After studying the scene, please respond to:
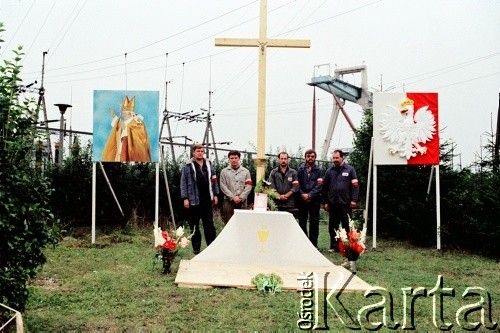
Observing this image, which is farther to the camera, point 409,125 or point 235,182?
point 409,125

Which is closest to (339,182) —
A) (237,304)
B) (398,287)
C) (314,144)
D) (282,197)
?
(282,197)

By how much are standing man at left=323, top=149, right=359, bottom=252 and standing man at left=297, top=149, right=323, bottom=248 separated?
0.17 metres

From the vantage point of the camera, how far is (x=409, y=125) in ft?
29.3

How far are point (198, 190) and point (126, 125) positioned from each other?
1.97 meters

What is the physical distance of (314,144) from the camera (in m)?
23.8

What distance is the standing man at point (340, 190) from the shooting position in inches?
330

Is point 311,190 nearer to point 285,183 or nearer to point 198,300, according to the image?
point 285,183

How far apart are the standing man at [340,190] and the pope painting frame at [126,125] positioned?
10.1ft

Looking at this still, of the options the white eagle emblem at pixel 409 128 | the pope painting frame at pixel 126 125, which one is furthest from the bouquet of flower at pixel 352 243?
the pope painting frame at pixel 126 125

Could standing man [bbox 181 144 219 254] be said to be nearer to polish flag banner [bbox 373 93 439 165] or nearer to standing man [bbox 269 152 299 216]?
standing man [bbox 269 152 299 216]

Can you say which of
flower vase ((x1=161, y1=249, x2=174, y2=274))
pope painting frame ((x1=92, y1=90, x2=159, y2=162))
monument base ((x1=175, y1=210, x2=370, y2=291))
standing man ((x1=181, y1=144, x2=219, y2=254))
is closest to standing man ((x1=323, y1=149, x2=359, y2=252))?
monument base ((x1=175, y1=210, x2=370, y2=291))

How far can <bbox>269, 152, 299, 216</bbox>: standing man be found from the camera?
8.15m

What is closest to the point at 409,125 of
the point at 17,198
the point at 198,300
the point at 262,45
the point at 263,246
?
the point at 262,45

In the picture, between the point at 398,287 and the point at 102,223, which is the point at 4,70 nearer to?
the point at 398,287
